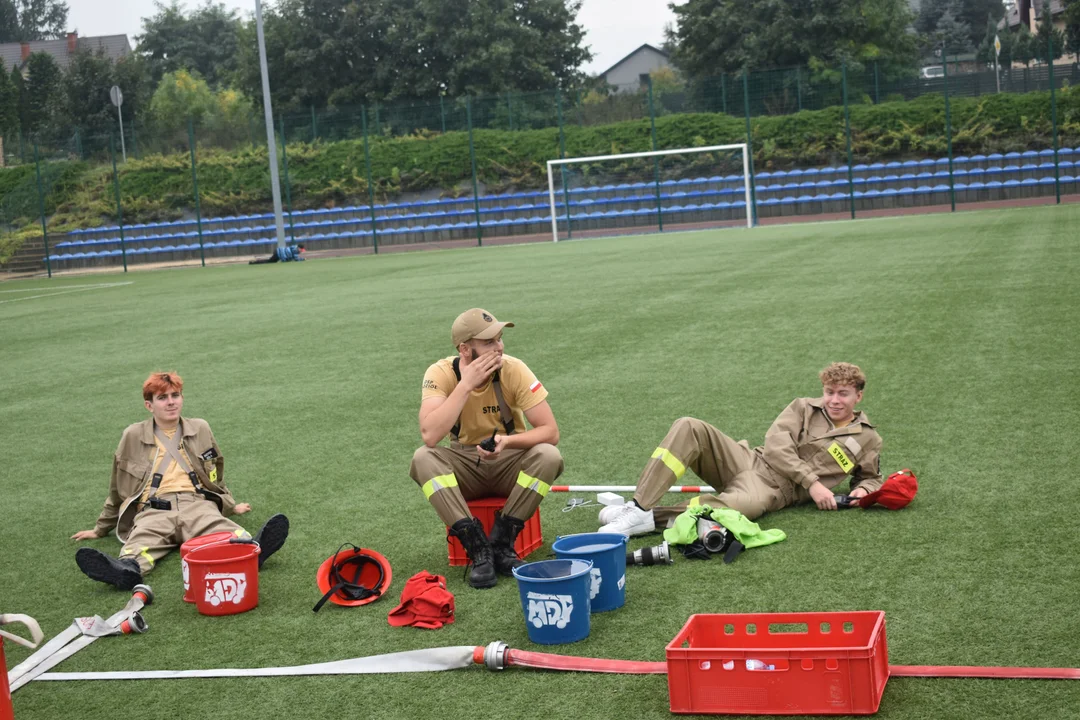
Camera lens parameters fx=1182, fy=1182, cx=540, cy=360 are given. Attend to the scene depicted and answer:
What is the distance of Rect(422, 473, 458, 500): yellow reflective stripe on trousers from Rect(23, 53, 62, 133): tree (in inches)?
2553

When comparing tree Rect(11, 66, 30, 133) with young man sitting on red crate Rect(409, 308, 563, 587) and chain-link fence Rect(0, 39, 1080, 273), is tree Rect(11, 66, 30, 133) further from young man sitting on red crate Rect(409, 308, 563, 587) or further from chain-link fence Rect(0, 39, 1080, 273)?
young man sitting on red crate Rect(409, 308, 563, 587)

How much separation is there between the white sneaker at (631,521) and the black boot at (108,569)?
220 centimetres

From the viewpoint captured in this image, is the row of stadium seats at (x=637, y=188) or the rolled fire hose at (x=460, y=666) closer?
the rolled fire hose at (x=460, y=666)

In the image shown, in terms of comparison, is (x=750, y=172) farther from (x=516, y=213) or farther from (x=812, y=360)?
(x=812, y=360)

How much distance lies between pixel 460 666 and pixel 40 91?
2708 inches

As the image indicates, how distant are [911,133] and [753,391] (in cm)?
2964

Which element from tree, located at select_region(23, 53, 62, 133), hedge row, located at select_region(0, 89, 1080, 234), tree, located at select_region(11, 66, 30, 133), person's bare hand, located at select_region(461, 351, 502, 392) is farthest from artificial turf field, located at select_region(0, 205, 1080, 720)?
tree, located at select_region(23, 53, 62, 133)

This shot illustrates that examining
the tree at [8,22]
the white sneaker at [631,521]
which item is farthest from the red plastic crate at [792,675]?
the tree at [8,22]

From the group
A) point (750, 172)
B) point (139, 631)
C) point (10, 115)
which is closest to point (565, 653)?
point (139, 631)

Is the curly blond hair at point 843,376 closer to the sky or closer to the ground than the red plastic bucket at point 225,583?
closer to the sky

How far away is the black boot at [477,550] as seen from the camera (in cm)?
518

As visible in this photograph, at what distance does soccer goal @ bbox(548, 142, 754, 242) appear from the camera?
34.9 m

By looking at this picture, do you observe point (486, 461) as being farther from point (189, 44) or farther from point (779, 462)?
point (189, 44)

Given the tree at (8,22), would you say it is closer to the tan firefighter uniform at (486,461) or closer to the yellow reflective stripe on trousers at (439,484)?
the tan firefighter uniform at (486,461)
